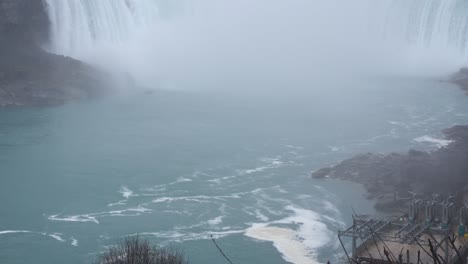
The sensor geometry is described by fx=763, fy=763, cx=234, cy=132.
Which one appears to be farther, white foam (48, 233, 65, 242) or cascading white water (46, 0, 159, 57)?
cascading white water (46, 0, 159, 57)

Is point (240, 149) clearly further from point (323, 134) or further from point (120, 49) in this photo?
point (120, 49)

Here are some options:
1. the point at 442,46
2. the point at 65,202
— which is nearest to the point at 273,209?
the point at 65,202

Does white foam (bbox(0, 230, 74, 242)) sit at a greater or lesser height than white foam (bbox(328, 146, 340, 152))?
lesser

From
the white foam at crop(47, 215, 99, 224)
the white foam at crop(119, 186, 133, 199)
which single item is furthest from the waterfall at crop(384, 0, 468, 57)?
the white foam at crop(47, 215, 99, 224)

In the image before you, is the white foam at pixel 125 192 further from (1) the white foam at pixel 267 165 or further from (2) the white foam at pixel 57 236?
(1) the white foam at pixel 267 165

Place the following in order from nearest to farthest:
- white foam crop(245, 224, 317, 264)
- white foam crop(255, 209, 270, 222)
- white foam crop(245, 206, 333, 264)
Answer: white foam crop(245, 224, 317, 264), white foam crop(245, 206, 333, 264), white foam crop(255, 209, 270, 222)

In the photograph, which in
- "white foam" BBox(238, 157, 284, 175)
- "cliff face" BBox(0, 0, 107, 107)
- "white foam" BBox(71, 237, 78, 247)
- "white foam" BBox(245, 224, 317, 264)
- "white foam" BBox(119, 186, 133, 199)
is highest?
"cliff face" BBox(0, 0, 107, 107)

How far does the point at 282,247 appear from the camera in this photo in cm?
1366

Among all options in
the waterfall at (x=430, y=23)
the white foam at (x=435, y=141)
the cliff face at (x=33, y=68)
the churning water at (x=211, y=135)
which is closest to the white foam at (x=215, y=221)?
the churning water at (x=211, y=135)

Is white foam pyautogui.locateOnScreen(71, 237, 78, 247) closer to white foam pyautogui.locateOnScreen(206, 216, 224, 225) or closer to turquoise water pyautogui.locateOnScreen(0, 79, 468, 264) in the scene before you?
turquoise water pyautogui.locateOnScreen(0, 79, 468, 264)

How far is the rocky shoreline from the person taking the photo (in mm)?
15898

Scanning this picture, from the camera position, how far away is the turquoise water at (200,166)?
46.4 ft

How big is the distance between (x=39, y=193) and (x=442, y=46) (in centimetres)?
2452

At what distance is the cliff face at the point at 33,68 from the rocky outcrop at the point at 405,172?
13.2 meters
